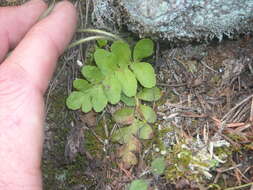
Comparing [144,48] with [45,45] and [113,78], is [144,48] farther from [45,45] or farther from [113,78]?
[45,45]

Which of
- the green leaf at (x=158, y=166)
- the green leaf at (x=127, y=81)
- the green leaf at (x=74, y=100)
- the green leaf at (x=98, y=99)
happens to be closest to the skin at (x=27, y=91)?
the green leaf at (x=74, y=100)

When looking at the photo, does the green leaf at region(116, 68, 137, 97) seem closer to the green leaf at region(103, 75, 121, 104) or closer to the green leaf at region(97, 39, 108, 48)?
the green leaf at region(103, 75, 121, 104)

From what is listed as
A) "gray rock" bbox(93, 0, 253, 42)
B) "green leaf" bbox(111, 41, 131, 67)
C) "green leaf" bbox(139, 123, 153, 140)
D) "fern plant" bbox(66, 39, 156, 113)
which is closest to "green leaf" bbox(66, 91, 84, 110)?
"fern plant" bbox(66, 39, 156, 113)

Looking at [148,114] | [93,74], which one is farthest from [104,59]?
[148,114]

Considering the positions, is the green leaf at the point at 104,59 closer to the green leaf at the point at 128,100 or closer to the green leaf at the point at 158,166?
the green leaf at the point at 128,100

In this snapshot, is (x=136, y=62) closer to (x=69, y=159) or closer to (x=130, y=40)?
(x=130, y=40)

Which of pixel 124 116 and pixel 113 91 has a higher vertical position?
pixel 113 91
